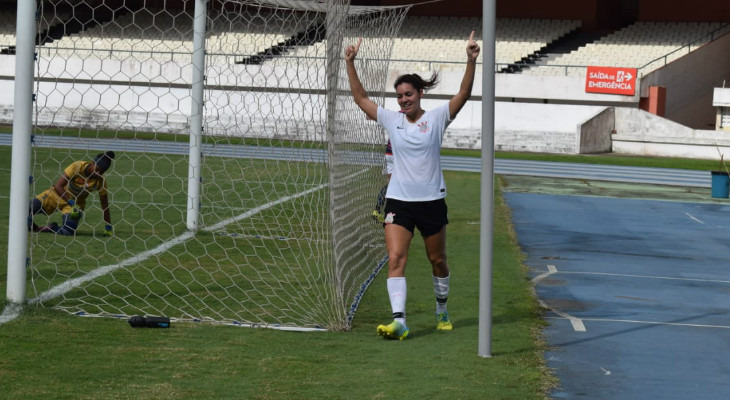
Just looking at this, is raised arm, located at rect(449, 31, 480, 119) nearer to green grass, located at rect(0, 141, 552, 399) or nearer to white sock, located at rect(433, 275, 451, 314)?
white sock, located at rect(433, 275, 451, 314)

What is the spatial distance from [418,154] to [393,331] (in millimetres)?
1241

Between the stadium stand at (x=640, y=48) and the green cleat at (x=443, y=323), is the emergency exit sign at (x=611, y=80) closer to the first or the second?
the stadium stand at (x=640, y=48)

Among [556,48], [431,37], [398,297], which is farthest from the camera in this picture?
[431,37]

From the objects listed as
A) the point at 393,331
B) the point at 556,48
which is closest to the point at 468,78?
the point at 393,331

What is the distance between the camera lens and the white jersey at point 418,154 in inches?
293

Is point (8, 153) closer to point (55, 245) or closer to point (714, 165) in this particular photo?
point (55, 245)

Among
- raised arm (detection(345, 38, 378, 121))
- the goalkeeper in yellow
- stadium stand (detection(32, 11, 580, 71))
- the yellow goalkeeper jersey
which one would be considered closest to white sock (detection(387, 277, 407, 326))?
raised arm (detection(345, 38, 378, 121))

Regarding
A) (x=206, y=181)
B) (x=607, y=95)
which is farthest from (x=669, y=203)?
(x=607, y=95)

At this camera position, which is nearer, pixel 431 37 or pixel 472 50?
pixel 472 50

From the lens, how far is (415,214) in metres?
7.47

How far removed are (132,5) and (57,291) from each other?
4029cm

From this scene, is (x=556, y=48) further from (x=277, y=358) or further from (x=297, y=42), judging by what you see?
(x=277, y=358)

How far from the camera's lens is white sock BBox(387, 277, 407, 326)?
742 centimetres

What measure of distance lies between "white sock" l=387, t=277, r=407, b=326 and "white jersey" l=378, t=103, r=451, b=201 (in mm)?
587
